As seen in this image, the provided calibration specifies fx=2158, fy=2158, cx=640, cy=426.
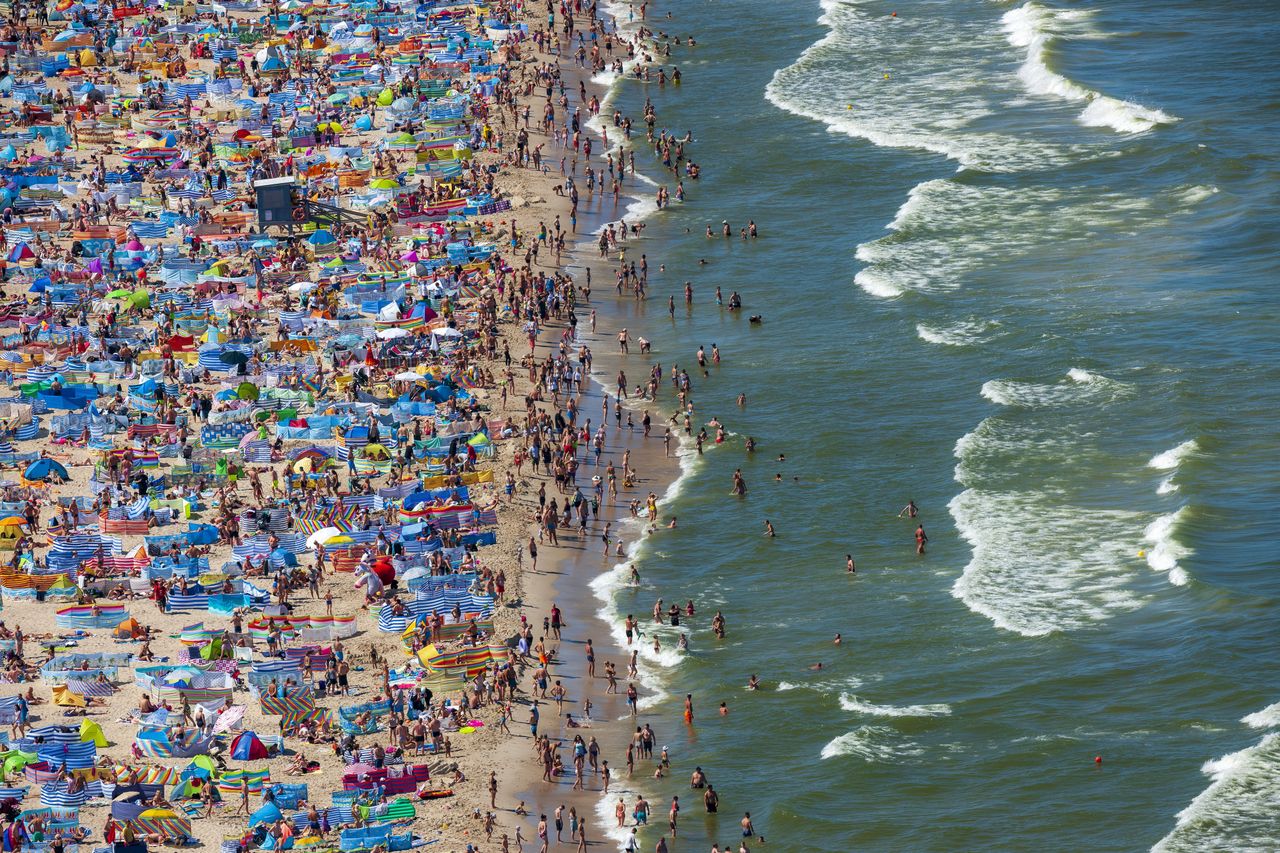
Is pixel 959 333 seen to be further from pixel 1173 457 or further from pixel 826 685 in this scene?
pixel 826 685

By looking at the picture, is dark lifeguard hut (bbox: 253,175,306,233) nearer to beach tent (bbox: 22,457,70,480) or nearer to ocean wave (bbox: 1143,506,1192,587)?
beach tent (bbox: 22,457,70,480)

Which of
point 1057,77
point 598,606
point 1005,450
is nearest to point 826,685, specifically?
point 598,606

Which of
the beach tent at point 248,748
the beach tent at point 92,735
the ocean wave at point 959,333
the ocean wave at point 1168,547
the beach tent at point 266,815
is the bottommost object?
the beach tent at point 266,815

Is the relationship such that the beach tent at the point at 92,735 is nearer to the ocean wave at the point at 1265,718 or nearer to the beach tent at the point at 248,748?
the beach tent at the point at 248,748

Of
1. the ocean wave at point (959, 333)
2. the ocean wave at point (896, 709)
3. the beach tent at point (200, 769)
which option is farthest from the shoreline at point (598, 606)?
the ocean wave at point (959, 333)

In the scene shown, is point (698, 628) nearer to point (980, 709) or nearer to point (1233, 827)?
point (980, 709)

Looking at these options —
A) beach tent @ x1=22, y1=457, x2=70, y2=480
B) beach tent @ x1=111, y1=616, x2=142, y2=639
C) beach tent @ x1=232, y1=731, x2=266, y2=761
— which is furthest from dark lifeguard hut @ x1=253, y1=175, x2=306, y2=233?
beach tent @ x1=232, y1=731, x2=266, y2=761
